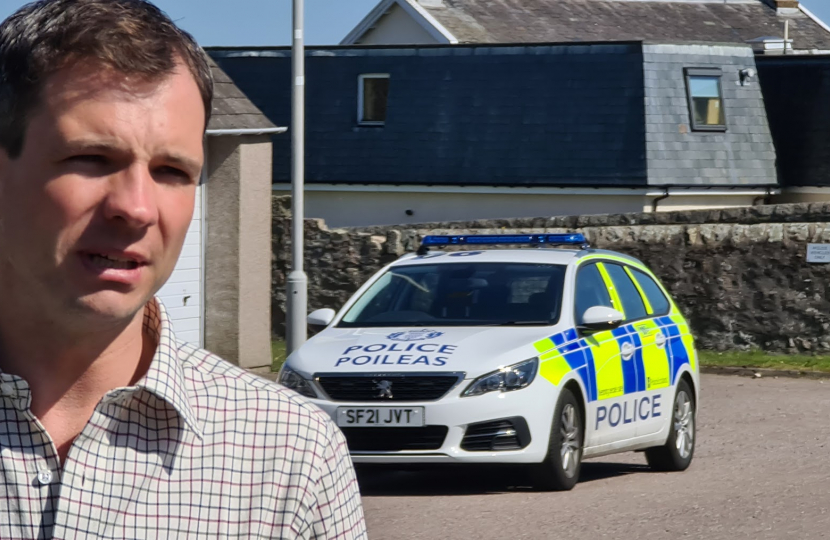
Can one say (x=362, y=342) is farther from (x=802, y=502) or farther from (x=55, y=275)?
(x=55, y=275)

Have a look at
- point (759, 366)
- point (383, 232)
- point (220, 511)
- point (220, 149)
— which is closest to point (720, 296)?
point (759, 366)

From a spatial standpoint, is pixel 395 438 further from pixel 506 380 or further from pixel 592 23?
pixel 592 23

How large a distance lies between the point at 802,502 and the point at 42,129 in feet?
27.5

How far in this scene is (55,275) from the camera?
2.02 metres

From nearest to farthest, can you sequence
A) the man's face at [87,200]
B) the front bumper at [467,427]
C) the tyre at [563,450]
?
the man's face at [87,200]
the front bumper at [467,427]
the tyre at [563,450]

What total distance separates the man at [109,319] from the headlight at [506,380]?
7.54m

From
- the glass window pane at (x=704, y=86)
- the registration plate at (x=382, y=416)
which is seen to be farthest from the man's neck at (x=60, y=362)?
the glass window pane at (x=704, y=86)

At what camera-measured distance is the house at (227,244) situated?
17.4 meters

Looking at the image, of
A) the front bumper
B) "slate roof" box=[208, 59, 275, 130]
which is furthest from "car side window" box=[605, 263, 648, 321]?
"slate roof" box=[208, 59, 275, 130]

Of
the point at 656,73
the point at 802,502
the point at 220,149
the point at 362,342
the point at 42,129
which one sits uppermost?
the point at 656,73

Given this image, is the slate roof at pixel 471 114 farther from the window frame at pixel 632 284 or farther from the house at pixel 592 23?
the window frame at pixel 632 284

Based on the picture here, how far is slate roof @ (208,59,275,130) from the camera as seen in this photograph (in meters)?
17.0

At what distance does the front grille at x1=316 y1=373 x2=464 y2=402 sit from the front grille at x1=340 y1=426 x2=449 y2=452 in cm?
20

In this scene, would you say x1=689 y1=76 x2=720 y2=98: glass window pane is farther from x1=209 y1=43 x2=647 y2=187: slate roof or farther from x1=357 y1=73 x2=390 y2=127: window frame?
x1=357 y1=73 x2=390 y2=127: window frame
